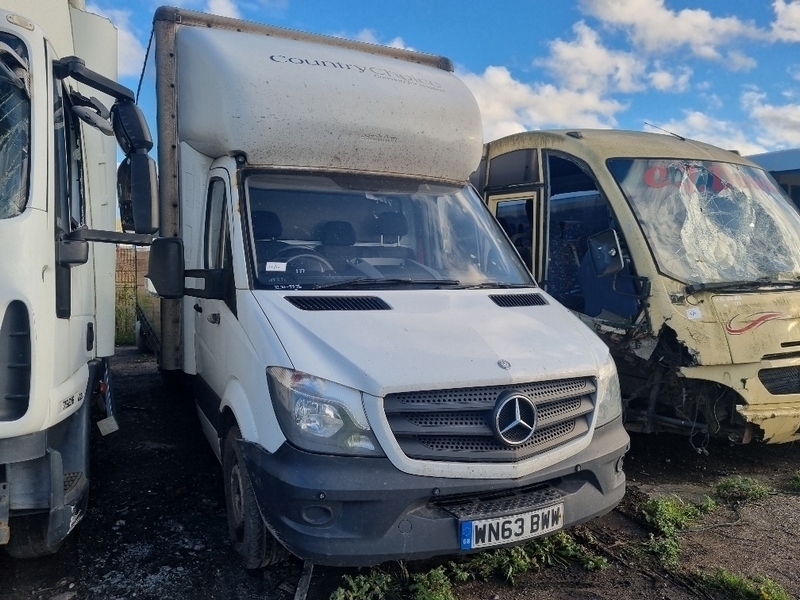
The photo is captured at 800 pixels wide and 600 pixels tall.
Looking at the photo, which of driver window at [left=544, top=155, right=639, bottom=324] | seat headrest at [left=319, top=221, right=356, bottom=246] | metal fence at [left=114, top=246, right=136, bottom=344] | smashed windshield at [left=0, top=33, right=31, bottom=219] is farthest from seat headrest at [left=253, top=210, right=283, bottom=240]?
metal fence at [left=114, top=246, right=136, bottom=344]

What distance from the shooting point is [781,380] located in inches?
205

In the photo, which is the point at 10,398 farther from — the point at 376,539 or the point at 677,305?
the point at 677,305

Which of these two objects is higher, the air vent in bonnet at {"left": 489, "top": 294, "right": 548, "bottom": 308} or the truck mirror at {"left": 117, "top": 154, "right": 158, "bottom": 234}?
the truck mirror at {"left": 117, "top": 154, "right": 158, "bottom": 234}

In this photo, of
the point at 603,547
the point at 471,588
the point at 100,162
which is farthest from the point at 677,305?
the point at 100,162

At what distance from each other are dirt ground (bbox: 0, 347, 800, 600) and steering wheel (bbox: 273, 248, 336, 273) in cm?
172

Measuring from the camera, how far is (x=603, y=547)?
13.3 feet

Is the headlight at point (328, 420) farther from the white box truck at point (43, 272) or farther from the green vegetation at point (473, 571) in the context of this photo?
the white box truck at point (43, 272)

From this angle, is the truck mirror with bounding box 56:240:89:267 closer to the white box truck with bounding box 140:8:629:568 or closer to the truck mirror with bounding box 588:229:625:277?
the white box truck with bounding box 140:8:629:568

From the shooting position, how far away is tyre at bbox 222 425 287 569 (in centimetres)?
349

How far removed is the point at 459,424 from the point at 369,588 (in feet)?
3.28

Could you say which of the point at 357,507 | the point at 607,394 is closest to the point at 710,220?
the point at 607,394

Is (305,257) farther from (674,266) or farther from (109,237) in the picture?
(674,266)

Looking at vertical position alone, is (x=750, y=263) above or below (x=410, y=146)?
below

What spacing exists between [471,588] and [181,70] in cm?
387
